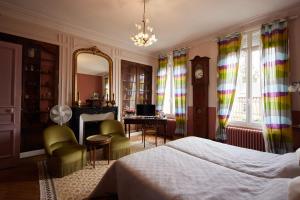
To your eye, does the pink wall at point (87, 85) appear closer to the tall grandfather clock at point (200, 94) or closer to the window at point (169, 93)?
the window at point (169, 93)

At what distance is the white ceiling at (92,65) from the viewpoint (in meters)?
4.14

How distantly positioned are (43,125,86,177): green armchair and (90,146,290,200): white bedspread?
0.97 m

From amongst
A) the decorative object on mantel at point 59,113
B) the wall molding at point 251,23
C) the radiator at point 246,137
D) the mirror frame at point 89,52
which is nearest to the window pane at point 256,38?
the wall molding at point 251,23

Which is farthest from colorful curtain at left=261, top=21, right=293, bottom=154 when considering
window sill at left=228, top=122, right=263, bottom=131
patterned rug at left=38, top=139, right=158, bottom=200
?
patterned rug at left=38, top=139, right=158, bottom=200

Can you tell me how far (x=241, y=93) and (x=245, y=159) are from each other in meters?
2.46

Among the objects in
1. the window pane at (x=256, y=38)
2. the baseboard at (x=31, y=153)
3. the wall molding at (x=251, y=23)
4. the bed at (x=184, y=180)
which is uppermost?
the wall molding at (x=251, y=23)

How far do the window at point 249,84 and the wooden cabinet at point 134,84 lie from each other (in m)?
2.92

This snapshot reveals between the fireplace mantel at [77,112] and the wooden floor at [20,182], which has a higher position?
the fireplace mantel at [77,112]

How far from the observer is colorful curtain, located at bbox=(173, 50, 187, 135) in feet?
16.0

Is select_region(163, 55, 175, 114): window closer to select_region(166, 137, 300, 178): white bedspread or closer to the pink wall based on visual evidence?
the pink wall

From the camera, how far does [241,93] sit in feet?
12.6

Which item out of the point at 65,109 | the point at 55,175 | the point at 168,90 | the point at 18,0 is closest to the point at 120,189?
the point at 55,175

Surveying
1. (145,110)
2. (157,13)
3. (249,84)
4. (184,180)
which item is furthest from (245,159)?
(145,110)

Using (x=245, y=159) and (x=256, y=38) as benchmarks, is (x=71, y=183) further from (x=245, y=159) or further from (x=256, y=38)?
(x=256, y=38)
